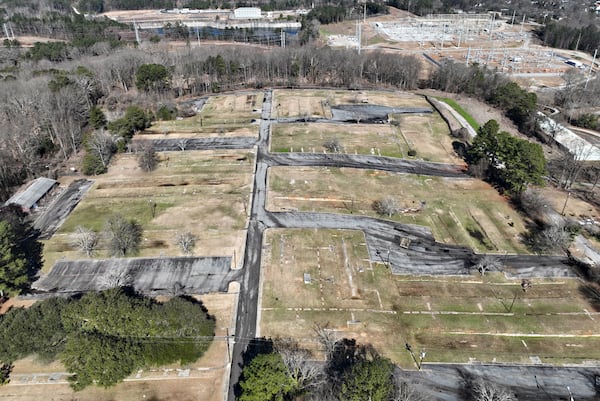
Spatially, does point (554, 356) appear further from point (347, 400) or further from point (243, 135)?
point (243, 135)

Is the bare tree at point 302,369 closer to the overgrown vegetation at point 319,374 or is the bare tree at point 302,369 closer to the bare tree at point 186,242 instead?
the overgrown vegetation at point 319,374

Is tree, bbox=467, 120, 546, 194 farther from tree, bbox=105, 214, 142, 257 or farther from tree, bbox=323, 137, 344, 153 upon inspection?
tree, bbox=105, 214, 142, 257

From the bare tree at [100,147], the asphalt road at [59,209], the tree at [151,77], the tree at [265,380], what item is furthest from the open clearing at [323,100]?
the tree at [265,380]

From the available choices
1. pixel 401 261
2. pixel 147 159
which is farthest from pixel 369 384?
pixel 147 159

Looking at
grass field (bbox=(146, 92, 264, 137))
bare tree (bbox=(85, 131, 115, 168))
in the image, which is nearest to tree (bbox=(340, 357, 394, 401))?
bare tree (bbox=(85, 131, 115, 168))

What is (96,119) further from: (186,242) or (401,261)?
(401,261)
